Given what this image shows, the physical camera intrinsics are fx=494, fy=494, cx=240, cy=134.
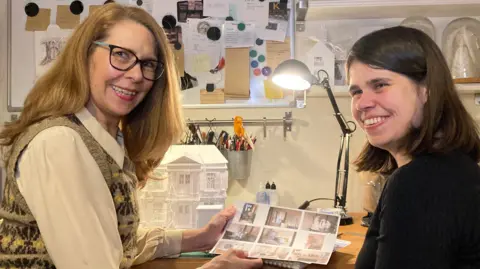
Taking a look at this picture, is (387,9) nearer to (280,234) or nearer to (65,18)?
(280,234)

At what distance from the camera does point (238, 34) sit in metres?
2.01

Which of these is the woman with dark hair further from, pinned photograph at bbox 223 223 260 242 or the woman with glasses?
the woman with glasses

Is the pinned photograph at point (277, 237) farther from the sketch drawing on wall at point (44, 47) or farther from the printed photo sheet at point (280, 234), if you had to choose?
the sketch drawing on wall at point (44, 47)

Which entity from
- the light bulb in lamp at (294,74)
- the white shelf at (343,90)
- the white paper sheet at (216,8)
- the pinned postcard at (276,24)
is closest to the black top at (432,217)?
the light bulb in lamp at (294,74)

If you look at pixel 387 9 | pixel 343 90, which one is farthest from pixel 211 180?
pixel 387 9

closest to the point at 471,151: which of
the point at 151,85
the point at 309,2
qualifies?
the point at 151,85

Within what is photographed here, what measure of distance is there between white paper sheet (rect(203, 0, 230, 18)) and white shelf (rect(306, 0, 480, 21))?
0.34 m

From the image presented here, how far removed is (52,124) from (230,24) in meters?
1.13

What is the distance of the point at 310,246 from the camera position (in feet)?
4.14

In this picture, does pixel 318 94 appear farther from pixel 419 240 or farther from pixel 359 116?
pixel 419 240

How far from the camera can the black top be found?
862 millimetres

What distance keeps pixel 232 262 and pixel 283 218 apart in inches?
8.4

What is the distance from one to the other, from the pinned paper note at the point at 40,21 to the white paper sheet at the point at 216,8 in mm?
667

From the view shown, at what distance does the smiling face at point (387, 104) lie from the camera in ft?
3.23
